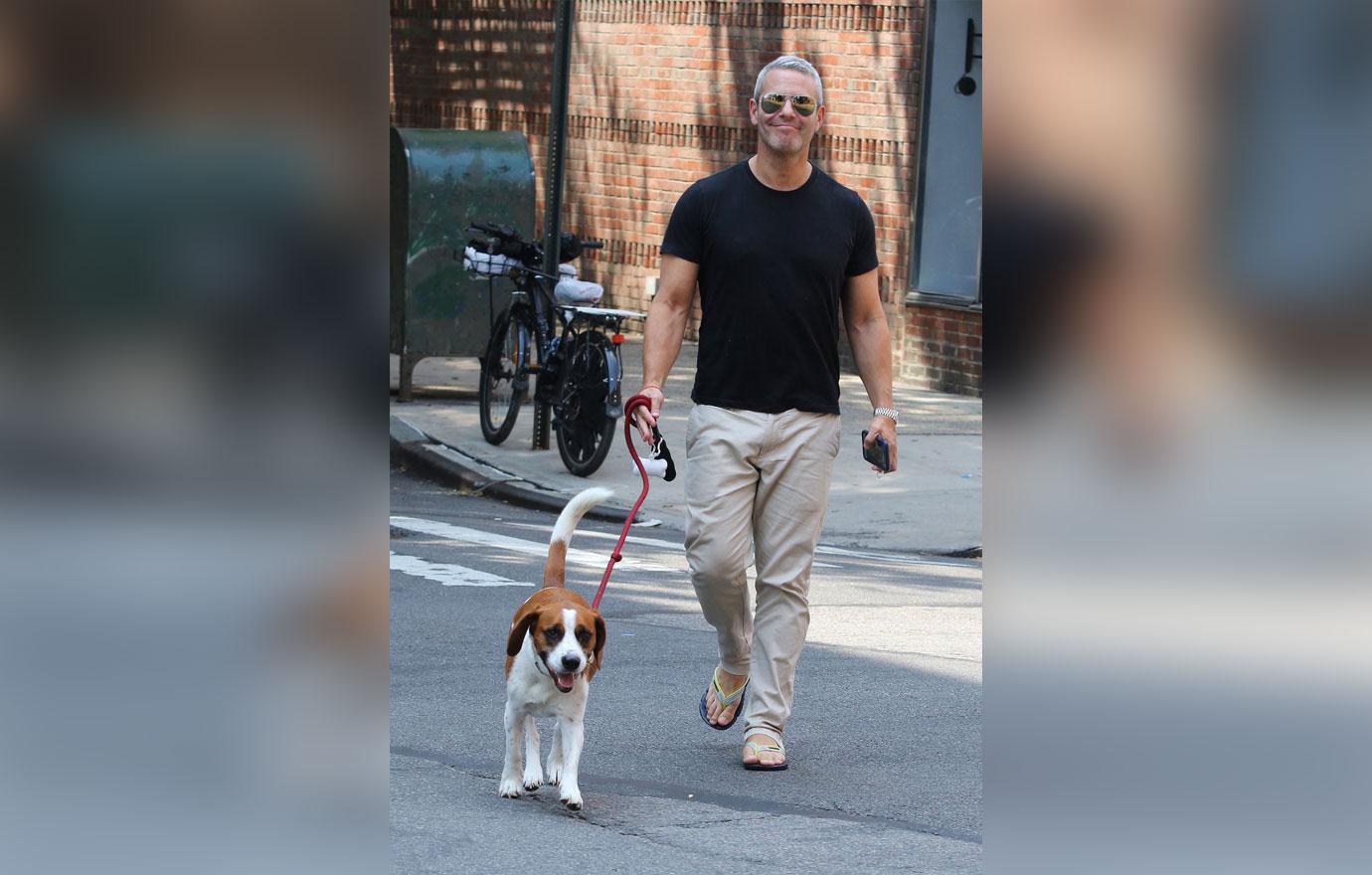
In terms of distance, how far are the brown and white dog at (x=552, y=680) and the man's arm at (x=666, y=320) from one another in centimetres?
78

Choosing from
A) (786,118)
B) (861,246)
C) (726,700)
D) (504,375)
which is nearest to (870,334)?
(861,246)

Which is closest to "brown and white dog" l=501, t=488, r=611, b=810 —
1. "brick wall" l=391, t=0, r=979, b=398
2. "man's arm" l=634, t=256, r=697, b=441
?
"man's arm" l=634, t=256, r=697, b=441

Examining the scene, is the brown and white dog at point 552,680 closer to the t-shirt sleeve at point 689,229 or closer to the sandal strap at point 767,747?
the sandal strap at point 767,747

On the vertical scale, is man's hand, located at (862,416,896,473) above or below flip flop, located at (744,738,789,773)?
above

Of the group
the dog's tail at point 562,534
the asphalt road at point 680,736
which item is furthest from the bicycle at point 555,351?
the dog's tail at point 562,534

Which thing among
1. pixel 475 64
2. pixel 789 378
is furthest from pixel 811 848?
pixel 475 64

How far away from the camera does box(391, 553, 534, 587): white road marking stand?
959 cm

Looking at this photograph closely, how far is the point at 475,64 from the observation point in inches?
909

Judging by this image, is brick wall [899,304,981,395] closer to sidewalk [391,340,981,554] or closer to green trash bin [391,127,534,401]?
sidewalk [391,340,981,554]

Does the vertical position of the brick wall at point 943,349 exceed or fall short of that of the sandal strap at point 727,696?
it falls short

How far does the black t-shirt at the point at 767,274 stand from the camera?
5.78m

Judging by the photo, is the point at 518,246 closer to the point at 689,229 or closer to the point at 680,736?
the point at 680,736

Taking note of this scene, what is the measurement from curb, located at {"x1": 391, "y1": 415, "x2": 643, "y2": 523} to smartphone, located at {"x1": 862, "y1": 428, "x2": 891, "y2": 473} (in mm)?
6328
